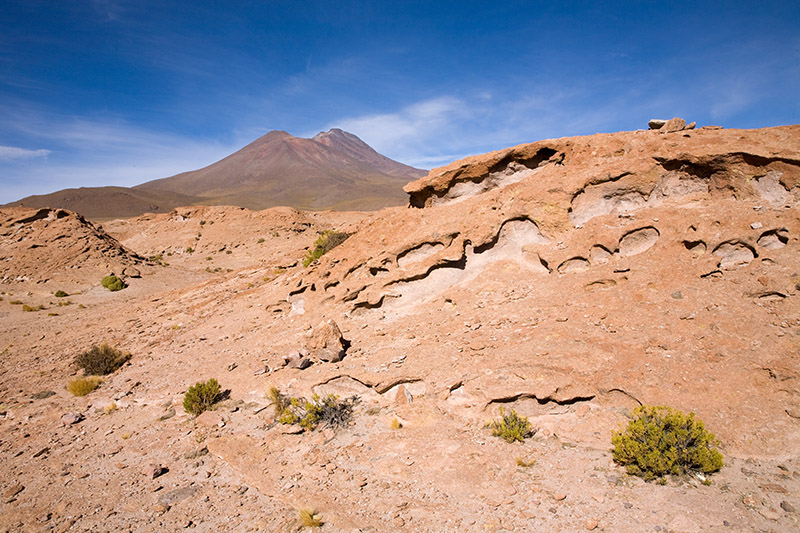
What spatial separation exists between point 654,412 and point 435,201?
685 centimetres

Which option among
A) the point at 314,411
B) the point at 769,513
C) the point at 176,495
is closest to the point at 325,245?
the point at 314,411

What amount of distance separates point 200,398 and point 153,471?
1.57 meters

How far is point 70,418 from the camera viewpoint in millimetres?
6676

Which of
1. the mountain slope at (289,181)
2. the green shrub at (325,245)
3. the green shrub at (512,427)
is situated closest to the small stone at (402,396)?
the green shrub at (512,427)

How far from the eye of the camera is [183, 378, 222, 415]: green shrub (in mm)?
6367

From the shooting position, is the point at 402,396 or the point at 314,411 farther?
the point at 402,396

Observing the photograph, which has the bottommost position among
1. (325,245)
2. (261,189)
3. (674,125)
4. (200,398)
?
(200,398)

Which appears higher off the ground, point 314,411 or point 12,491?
point 314,411

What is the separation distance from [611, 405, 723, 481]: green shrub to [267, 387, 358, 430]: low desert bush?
11.4 feet

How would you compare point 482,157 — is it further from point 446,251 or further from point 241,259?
point 241,259

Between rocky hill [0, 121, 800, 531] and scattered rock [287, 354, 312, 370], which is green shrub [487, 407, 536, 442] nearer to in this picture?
rocky hill [0, 121, 800, 531]

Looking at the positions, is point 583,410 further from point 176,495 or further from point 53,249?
point 53,249

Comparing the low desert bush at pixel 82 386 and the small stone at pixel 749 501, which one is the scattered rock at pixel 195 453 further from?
the small stone at pixel 749 501

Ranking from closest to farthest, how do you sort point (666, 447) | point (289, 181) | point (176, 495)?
point (666, 447) < point (176, 495) < point (289, 181)
